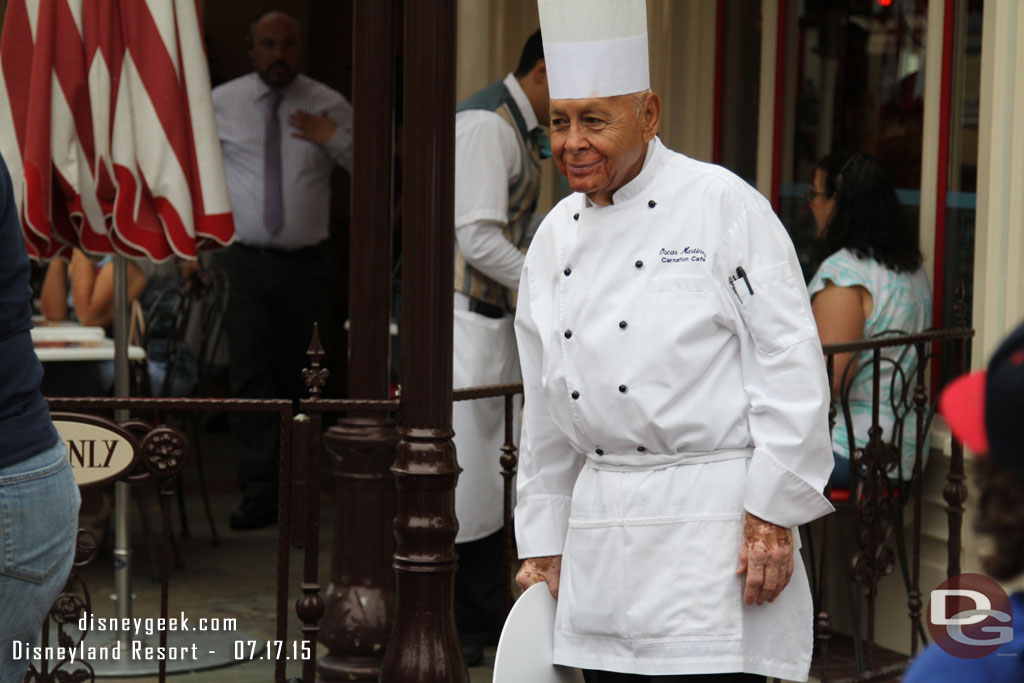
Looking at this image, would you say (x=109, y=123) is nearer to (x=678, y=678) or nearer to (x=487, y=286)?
(x=487, y=286)

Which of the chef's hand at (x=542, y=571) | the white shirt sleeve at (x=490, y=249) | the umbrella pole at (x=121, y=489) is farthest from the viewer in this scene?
the white shirt sleeve at (x=490, y=249)

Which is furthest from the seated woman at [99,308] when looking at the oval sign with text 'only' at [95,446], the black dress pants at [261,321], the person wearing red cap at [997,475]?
the person wearing red cap at [997,475]

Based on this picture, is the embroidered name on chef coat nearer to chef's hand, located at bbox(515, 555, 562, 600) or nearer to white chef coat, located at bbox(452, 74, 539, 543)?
chef's hand, located at bbox(515, 555, 562, 600)

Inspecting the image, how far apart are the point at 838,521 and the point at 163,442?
8.72 ft

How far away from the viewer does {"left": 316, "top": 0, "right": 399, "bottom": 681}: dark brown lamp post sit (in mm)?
4977

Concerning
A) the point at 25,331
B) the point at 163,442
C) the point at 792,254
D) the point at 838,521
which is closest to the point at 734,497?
the point at 792,254

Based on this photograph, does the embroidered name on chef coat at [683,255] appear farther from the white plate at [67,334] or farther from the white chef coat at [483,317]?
the white plate at [67,334]

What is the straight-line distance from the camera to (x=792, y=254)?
309 centimetres

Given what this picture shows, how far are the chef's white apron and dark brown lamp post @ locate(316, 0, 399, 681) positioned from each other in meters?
0.41

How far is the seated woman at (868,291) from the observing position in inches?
212

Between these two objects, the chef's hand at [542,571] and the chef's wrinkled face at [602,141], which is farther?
the chef's hand at [542,571]

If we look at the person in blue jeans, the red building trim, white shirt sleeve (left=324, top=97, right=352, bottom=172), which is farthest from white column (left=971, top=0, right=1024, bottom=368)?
white shirt sleeve (left=324, top=97, right=352, bottom=172)

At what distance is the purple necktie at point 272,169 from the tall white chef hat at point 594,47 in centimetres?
443

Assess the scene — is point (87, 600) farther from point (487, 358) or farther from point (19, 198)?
point (487, 358)
